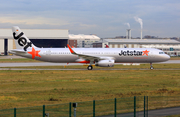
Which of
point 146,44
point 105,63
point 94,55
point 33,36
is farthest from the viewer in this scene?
point 146,44

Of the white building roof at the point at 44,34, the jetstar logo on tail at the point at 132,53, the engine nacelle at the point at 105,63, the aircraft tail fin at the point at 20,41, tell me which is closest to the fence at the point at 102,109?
the engine nacelle at the point at 105,63

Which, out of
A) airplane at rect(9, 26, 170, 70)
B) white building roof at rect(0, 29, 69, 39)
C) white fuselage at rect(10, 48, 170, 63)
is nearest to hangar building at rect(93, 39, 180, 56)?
white building roof at rect(0, 29, 69, 39)

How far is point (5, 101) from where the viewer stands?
22594 mm

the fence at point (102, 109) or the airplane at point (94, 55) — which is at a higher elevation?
the airplane at point (94, 55)

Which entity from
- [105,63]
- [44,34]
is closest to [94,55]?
[105,63]

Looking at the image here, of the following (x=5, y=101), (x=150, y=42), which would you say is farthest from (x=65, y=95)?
(x=150, y=42)

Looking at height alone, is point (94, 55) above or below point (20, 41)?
below

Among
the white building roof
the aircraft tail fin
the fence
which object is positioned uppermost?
the white building roof

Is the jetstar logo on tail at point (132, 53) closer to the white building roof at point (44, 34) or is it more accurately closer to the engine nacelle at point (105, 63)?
the engine nacelle at point (105, 63)

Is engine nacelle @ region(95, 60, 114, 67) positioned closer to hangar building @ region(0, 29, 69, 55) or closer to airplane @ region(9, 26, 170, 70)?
airplane @ region(9, 26, 170, 70)

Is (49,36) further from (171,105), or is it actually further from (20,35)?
(171,105)

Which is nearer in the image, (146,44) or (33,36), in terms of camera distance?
(33,36)

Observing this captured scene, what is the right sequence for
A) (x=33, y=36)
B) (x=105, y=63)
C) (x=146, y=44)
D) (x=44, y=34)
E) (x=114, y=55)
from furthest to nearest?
(x=146, y=44) → (x=44, y=34) → (x=33, y=36) → (x=114, y=55) → (x=105, y=63)

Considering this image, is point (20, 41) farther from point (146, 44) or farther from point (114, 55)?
point (146, 44)
